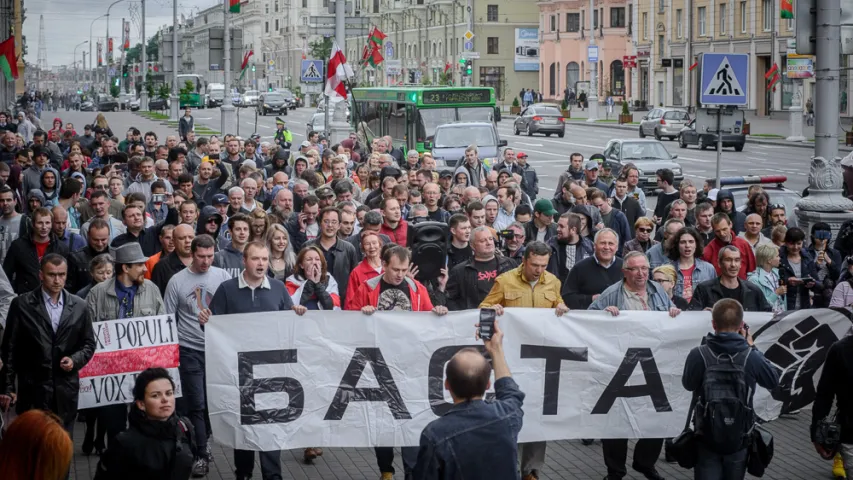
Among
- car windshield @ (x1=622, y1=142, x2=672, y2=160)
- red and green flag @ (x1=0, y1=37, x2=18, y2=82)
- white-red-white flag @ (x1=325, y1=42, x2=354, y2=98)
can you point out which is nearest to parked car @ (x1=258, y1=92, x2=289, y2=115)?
red and green flag @ (x1=0, y1=37, x2=18, y2=82)

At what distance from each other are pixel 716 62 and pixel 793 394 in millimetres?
8255

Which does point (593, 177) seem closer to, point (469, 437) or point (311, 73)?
point (469, 437)

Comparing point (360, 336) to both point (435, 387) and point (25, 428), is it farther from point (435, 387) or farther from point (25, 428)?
point (25, 428)

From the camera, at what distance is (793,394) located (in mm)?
9148

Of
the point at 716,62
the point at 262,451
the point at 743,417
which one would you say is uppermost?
the point at 716,62

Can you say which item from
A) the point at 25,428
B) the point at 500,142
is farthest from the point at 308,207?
the point at 500,142

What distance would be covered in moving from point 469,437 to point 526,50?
346 ft

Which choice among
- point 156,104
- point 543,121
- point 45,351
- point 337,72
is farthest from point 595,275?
point 156,104

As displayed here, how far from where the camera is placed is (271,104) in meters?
81.8

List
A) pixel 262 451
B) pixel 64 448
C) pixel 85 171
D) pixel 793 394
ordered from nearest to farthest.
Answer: pixel 64 448
pixel 262 451
pixel 793 394
pixel 85 171

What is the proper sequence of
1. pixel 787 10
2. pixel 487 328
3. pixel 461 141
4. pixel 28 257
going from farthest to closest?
pixel 787 10
pixel 461 141
pixel 28 257
pixel 487 328

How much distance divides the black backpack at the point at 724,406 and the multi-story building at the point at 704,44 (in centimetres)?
5634

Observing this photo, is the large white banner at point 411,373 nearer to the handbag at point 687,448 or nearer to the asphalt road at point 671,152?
the handbag at point 687,448

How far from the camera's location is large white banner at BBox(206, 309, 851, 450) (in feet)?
28.0
